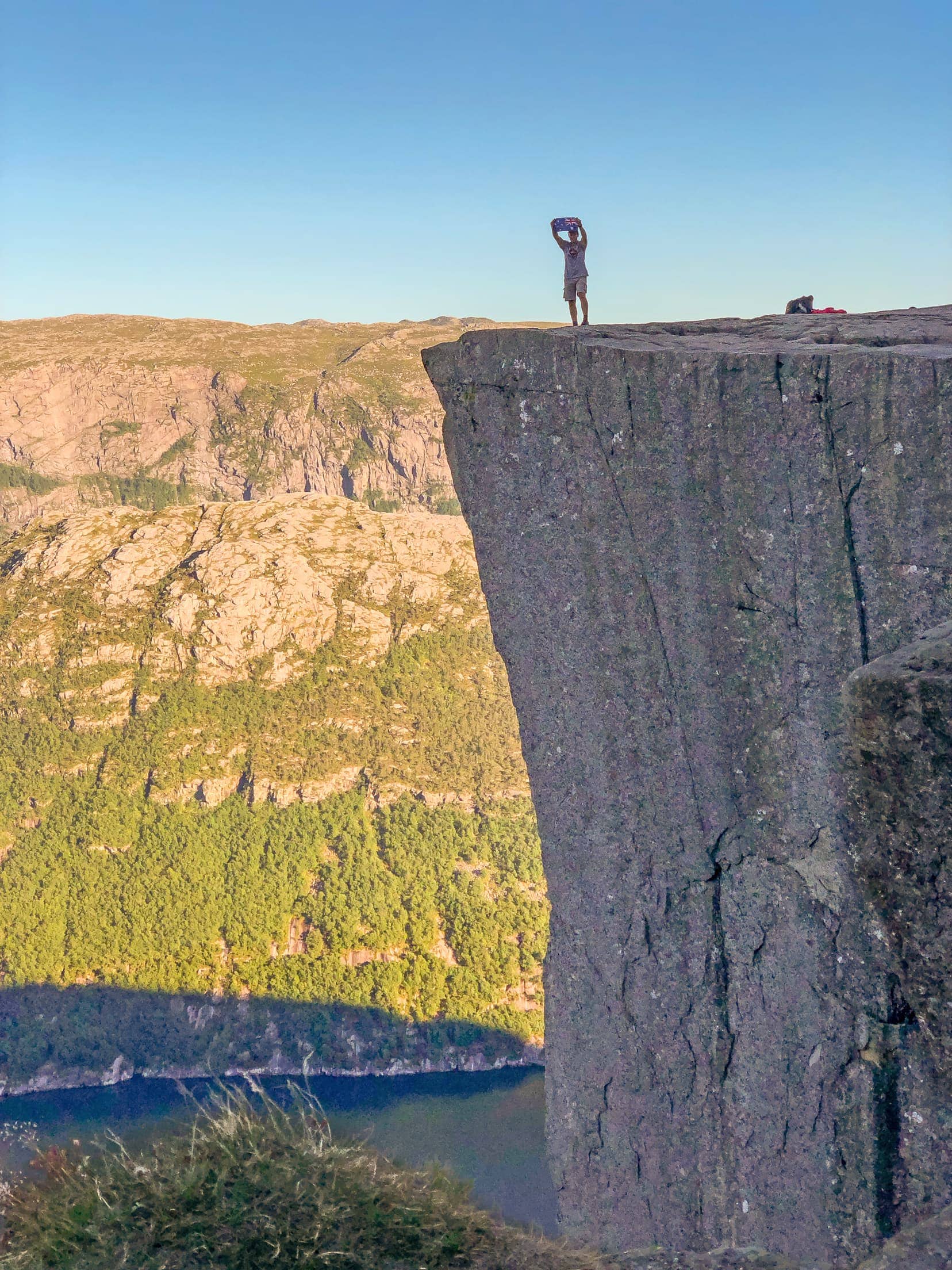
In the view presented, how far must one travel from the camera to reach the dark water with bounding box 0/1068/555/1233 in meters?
53.8

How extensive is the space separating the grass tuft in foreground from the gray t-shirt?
9177 mm

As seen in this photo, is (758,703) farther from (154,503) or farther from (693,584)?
(154,503)

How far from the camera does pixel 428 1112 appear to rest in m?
64.5

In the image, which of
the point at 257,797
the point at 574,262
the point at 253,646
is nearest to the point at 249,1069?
the point at 257,797

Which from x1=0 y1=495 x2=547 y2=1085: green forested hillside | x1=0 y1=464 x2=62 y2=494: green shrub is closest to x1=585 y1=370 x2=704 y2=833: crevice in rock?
x1=0 y1=495 x2=547 y2=1085: green forested hillside

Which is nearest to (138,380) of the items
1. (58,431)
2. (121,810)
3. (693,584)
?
(58,431)

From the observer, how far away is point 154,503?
168500mm

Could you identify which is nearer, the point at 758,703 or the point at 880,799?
the point at 880,799

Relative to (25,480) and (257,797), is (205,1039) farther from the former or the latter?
(25,480)

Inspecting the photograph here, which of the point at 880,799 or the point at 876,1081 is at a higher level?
the point at 880,799

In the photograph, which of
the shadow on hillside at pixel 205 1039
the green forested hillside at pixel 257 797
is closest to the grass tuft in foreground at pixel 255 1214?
the shadow on hillside at pixel 205 1039

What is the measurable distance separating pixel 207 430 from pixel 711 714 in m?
175

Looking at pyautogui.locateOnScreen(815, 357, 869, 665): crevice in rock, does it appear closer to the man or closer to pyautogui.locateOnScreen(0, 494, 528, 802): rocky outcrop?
the man

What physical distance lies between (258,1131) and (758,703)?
16.5 feet
